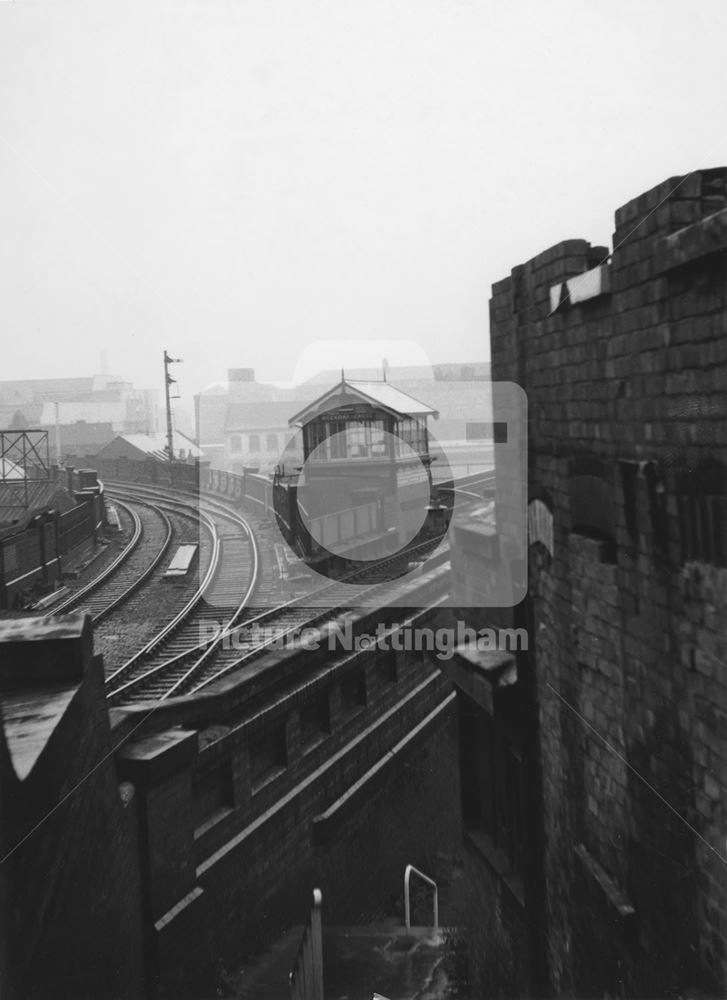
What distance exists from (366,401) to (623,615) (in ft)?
55.8

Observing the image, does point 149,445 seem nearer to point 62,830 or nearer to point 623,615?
point 62,830

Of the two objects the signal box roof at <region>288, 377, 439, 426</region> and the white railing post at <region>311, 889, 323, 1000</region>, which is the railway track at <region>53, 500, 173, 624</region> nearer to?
the signal box roof at <region>288, 377, 439, 426</region>

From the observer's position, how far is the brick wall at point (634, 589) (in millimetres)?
3320

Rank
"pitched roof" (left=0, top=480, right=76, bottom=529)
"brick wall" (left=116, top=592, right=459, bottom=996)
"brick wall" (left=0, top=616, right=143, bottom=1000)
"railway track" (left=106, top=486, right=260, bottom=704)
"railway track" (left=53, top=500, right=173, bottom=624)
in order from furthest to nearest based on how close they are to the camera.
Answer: "pitched roof" (left=0, top=480, right=76, bottom=529)
"railway track" (left=53, top=500, right=173, bottom=624)
"railway track" (left=106, top=486, right=260, bottom=704)
"brick wall" (left=116, top=592, right=459, bottom=996)
"brick wall" (left=0, top=616, right=143, bottom=1000)

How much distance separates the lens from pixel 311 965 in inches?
255

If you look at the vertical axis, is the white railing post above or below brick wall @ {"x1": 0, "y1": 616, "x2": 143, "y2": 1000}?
below

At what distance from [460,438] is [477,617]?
1763 cm

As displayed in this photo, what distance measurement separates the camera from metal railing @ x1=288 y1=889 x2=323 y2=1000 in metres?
6.25

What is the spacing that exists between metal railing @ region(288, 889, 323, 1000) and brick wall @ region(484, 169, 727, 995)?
1716 millimetres

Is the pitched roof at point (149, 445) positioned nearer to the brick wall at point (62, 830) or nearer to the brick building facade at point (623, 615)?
the brick wall at point (62, 830)

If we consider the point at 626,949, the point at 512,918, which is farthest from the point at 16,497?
the point at 626,949

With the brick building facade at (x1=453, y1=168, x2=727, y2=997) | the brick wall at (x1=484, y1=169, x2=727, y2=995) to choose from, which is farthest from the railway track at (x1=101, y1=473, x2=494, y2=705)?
the brick wall at (x1=484, y1=169, x2=727, y2=995)

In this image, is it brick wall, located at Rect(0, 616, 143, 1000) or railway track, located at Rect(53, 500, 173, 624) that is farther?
railway track, located at Rect(53, 500, 173, 624)

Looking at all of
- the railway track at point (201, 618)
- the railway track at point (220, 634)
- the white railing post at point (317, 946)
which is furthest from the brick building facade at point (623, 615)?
the railway track at point (201, 618)
